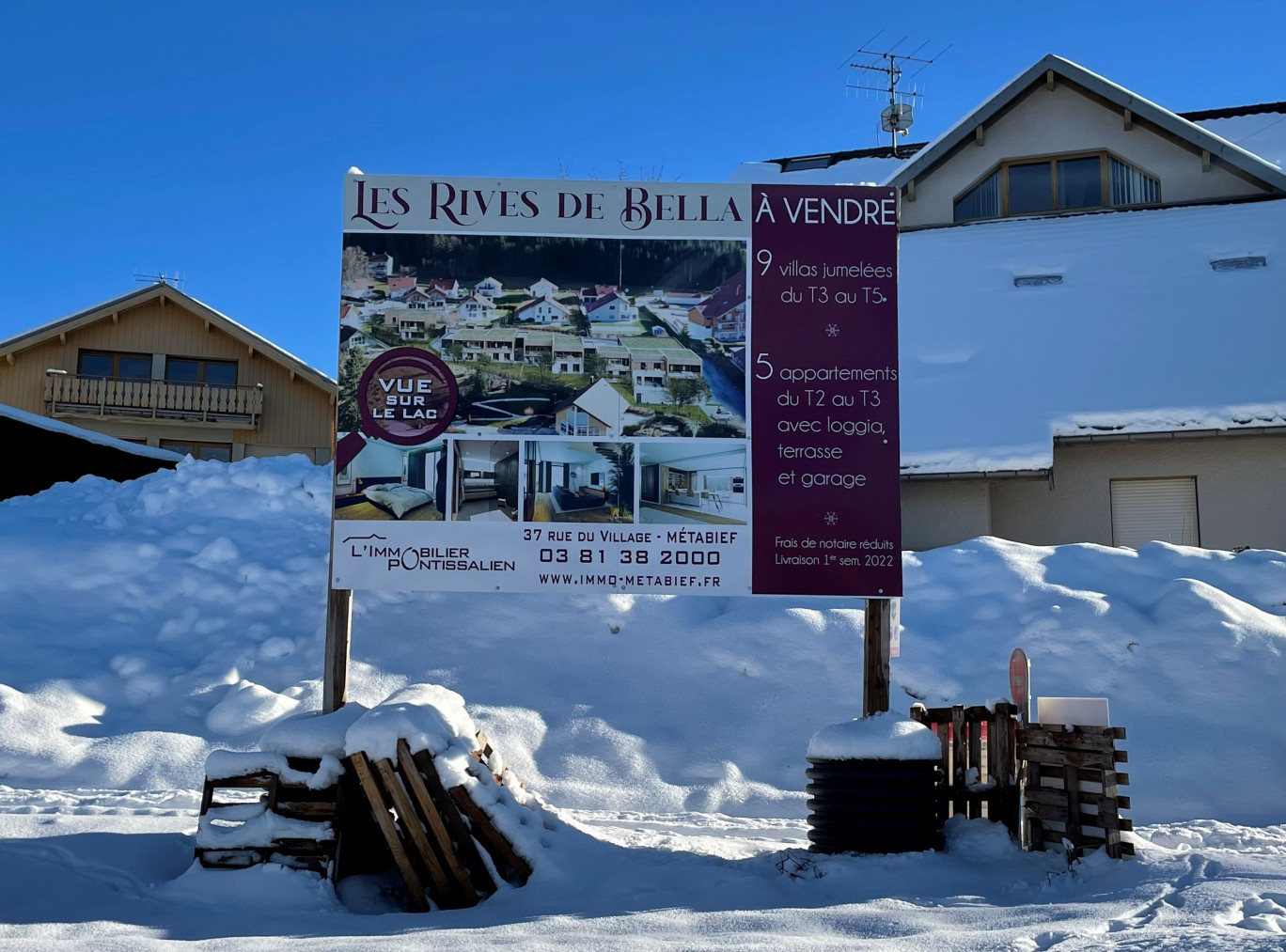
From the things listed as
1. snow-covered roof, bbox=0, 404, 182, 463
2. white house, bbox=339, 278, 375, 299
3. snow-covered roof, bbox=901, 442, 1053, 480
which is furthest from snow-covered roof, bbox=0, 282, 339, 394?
white house, bbox=339, 278, 375, 299

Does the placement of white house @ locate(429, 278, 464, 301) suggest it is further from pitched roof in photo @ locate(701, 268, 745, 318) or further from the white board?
the white board

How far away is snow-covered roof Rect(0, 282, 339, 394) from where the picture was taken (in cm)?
2944

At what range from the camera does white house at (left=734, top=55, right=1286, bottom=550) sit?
17.4m

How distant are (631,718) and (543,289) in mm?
4972

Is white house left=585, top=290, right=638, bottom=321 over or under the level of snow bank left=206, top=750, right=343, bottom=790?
over

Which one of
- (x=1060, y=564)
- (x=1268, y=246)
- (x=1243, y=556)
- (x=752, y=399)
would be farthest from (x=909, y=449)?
(x=752, y=399)

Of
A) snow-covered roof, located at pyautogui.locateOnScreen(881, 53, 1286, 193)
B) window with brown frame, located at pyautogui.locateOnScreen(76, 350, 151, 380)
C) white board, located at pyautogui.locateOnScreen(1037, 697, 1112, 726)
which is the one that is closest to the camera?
white board, located at pyautogui.locateOnScreen(1037, 697, 1112, 726)

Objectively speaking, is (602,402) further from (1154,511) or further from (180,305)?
(180,305)

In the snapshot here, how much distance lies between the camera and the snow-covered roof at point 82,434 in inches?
732

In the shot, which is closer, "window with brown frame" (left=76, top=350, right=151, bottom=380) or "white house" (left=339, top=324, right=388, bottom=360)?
"white house" (left=339, top=324, right=388, bottom=360)

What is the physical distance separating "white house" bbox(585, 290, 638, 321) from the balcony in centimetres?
2324

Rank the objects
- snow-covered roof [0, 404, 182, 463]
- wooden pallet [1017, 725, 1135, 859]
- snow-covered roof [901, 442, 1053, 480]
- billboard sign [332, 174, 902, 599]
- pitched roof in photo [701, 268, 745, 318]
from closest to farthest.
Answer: wooden pallet [1017, 725, 1135, 859], billboard sign [332, 174, 902, 599], pitched roof in photo [701, 268, 745, 318], snow-covered roof [901, 442, 1053, 480], snow-covered roof [0, 404, 182, 463]

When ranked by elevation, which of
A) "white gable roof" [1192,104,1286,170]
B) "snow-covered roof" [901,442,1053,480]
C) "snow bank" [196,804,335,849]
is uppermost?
"white gable roof" [1192,104,1286,170]

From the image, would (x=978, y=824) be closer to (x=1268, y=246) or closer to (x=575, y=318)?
(x=575, y=318)
